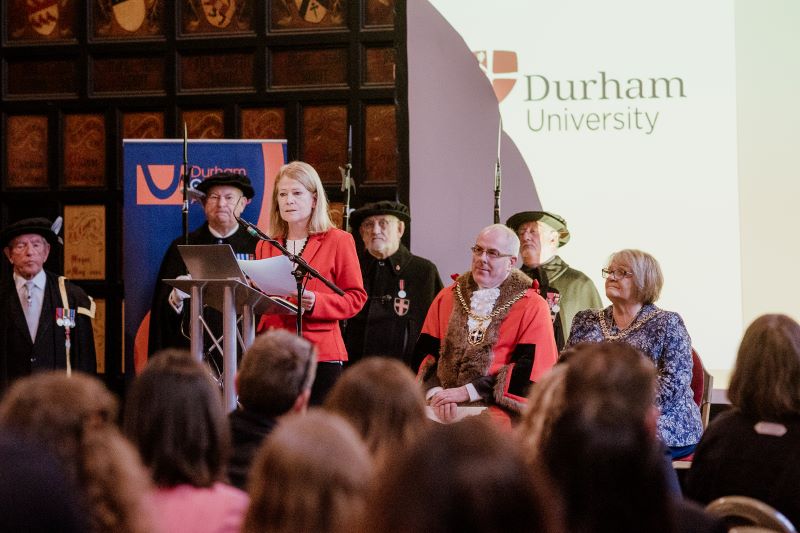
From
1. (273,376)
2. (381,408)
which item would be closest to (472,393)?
(273,376)

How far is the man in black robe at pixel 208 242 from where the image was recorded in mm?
5496

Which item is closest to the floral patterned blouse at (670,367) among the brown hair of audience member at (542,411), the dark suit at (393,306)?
the dark suit at (393,306)

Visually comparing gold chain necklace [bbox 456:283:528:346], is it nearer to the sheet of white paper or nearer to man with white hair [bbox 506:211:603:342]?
the sheet of white paper

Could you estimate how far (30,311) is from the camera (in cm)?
574

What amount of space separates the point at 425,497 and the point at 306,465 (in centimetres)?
29

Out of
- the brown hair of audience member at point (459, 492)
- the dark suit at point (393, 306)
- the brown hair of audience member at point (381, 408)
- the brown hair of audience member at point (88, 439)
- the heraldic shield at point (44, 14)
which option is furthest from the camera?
the heraldic shield at point (44, 14)

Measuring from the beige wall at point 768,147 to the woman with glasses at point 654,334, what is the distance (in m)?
1.52

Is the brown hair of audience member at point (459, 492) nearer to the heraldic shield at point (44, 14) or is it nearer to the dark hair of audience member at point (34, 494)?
the dark hair of audience member at point (34, 494)

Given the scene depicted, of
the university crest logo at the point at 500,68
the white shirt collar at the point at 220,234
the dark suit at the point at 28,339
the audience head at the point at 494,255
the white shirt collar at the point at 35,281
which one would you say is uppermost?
the university crest logo at the point at 500,68

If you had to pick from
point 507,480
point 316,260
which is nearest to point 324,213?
point 316,260

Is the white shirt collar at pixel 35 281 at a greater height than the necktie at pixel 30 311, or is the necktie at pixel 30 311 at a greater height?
the white shirt collar at pixel 35 281

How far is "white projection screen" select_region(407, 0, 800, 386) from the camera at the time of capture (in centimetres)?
559

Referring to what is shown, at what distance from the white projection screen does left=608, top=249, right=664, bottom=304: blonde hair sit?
1.43 m

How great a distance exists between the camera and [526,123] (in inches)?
232
